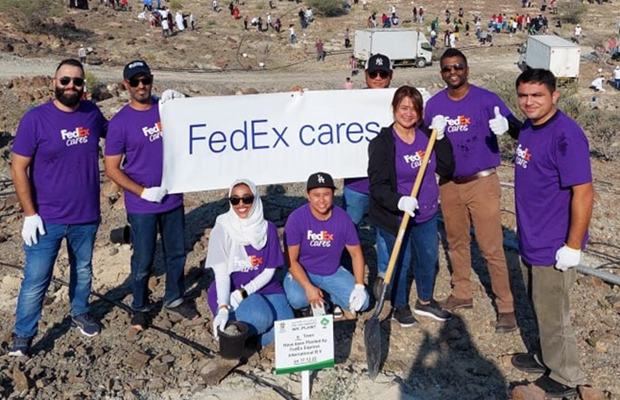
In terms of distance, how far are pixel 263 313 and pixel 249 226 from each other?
69cm

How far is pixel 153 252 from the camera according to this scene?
5.84 m

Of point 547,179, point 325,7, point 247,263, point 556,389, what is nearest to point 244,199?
point 247,263

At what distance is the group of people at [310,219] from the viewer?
4.82 meters

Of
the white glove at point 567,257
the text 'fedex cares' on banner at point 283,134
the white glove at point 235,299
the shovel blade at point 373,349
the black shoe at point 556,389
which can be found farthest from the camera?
the text 'fedex cares' on banner at point 283,134

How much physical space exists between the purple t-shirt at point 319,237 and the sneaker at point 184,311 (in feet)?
3.76

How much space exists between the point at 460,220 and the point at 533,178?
140 cm

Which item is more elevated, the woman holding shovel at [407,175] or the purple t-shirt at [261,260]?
the woman holding shovel at [407,175]

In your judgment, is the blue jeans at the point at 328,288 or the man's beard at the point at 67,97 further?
the blue jeans at the point at 328,288

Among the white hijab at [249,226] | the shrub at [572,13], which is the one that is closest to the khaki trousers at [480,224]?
the white hijab at [249,226]

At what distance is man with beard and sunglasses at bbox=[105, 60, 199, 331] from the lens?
214 inches

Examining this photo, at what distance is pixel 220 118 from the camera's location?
6562 millimetres

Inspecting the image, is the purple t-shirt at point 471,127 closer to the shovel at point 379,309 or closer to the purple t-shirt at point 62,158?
the shovel at point 379,309

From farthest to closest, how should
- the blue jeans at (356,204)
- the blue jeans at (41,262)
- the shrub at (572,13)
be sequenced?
1. the shrub at (572,13)
2. the blue jeans at (356,204)
3. the blue jeans at (41,262)

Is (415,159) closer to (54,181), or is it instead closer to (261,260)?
(261,260)
